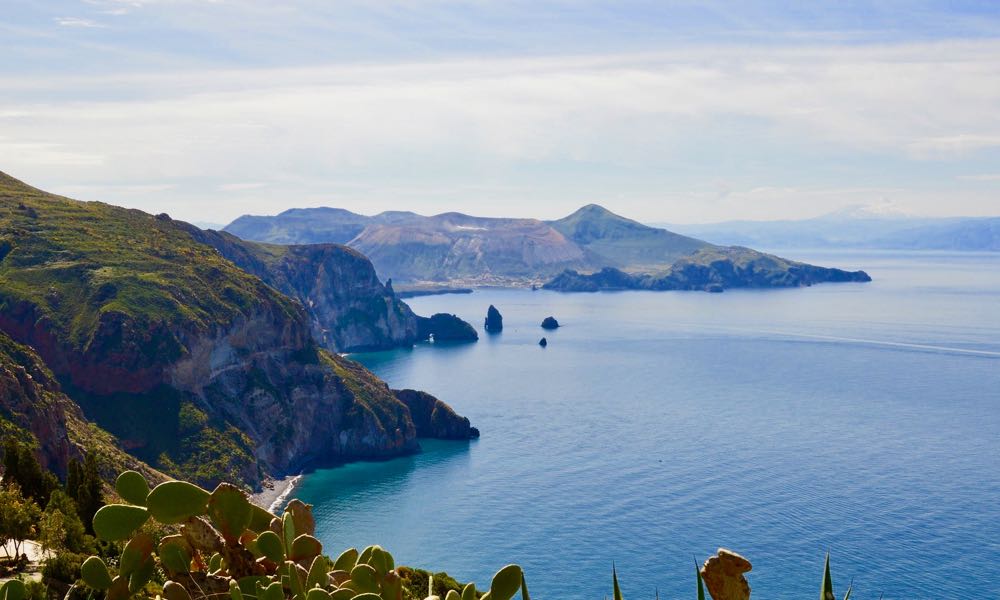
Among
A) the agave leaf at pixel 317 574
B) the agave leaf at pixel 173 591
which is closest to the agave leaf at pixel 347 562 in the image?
the agave leaf at pixel 317 574

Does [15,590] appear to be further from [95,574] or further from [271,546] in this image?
[271,546]

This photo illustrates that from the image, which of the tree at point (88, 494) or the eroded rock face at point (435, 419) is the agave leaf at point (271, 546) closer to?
the tree at point (88, 494)

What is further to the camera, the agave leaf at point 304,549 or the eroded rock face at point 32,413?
the eroded rock face at point 32,413

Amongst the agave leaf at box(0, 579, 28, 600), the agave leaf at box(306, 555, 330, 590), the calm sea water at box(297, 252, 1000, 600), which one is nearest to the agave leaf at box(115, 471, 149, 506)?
the agave leaf at box(0, 579, 28, 600)

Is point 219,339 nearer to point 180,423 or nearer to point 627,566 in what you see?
point 180,423

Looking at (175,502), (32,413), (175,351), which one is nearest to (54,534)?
(175,502)

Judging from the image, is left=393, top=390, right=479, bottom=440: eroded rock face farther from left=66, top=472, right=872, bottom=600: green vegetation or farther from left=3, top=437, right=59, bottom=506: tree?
left=66, top=472, right=872, bottom=600: green vegetation
